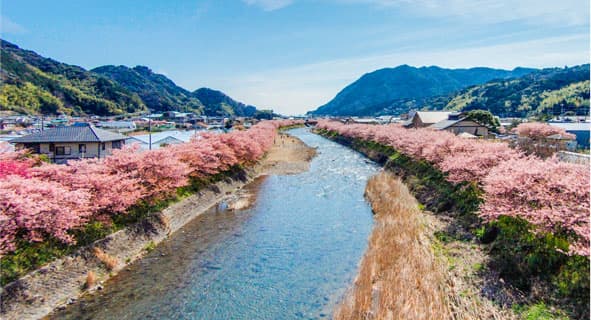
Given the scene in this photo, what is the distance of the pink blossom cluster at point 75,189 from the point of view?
40.7ft

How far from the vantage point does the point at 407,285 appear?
1297 centimetres

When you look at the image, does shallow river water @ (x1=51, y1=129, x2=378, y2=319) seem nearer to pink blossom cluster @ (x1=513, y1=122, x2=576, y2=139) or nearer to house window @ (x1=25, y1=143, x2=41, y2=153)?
house window @ (x1=25, y1=143, x2=41, y2=153)

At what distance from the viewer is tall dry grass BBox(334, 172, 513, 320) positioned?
1133 cm

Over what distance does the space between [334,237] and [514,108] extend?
152693 millimetres

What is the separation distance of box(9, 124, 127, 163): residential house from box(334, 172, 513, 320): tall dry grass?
31.6 meters

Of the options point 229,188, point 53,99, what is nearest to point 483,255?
point 229,188

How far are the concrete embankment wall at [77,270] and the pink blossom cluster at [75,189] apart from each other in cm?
118

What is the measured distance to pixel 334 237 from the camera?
839 inches

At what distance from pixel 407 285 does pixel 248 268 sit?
26.5ft

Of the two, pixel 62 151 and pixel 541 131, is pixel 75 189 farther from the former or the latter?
pixel 541 131

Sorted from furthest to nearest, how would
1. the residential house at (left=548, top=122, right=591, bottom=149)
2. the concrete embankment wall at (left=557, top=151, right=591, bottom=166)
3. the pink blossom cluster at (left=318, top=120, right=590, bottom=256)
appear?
the residential house at (left=548, top=122, right=591, bottom=149)
the concrete embankment wall at (left=557, top=151, right=591, bottom=166)
the pink blossom cluster at (left=318, top=120, right=590, bottom=256)

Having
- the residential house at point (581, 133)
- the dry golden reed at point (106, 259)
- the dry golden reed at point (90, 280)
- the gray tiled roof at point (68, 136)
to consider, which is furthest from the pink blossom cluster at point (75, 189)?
the residential house at point (581, 133)

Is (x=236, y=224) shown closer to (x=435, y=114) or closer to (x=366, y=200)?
(x=366, y=200)

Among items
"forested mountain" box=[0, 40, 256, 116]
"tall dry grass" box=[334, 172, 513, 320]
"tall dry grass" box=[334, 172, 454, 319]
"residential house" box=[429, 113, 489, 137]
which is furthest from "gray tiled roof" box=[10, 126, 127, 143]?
"forested mountain" box=[0, 40, 256, 116]
